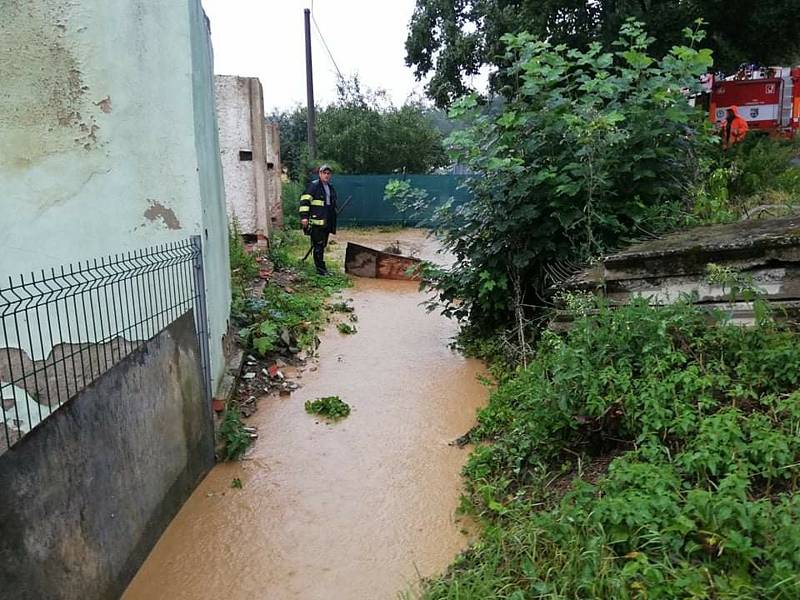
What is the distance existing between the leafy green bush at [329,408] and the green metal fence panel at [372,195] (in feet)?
48.6

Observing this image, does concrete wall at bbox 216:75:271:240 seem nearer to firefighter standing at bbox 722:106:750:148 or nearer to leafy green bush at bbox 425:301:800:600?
leafy green bush at bbox 425:301:800:600

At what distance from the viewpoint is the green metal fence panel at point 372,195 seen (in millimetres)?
20031

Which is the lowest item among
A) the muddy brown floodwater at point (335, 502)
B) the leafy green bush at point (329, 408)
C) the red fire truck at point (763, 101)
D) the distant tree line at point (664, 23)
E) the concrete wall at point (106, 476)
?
the muddy brown floodwater at point (335, 502)

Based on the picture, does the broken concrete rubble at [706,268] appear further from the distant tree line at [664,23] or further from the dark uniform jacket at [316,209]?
the distant tree line at [664,23]

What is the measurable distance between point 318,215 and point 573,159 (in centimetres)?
614

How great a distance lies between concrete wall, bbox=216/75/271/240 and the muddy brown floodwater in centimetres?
546

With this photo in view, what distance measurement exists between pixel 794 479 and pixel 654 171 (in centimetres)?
365

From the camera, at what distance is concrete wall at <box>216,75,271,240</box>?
421 inches

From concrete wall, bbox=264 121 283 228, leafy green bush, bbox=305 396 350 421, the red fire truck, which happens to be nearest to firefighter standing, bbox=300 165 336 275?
concrete wall, bbox=264 121 283 228

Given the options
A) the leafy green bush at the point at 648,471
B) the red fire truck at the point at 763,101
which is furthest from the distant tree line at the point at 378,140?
the leafy green bush at the point at 648,471

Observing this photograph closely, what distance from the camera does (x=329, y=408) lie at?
17.8 ft

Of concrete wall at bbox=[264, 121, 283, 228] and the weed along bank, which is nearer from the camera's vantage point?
the weed along bank

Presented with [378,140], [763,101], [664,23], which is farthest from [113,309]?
[378,140]

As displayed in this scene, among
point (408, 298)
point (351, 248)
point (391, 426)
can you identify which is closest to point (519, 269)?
point (391, 426)
